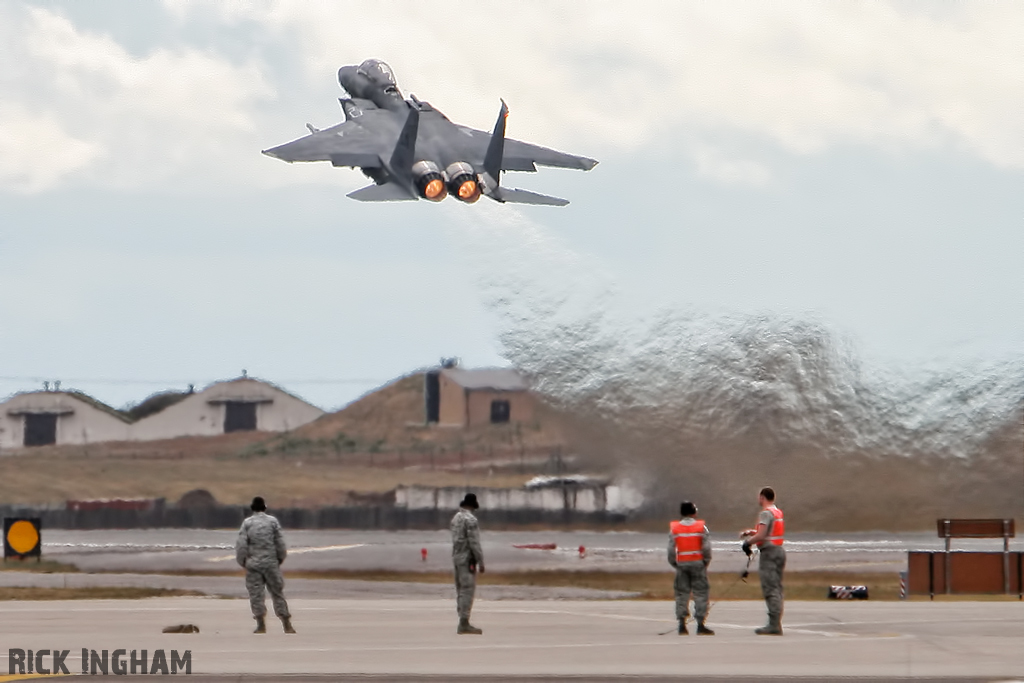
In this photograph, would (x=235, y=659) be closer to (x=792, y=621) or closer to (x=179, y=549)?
(x=792, y=621)

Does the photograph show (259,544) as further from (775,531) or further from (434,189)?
(434,189)

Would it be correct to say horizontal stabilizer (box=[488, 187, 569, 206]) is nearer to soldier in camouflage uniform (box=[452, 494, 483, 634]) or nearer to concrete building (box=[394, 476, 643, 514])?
concrete building (box=[394, 476, 643, 514])

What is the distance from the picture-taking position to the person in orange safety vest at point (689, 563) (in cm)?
2358

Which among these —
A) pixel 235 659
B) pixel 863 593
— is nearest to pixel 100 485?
pixel 863 593

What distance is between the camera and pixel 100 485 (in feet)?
140

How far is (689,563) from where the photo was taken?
2378 centimetres

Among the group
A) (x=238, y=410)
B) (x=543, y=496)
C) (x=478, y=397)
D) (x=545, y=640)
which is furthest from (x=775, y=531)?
(x=238, y=410)

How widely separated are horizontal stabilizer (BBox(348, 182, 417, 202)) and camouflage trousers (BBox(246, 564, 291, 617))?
815 inches

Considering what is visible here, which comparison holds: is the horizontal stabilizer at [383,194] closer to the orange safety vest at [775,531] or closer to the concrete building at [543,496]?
the concrete building at [543,496]

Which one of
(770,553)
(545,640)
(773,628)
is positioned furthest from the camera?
(770,553)

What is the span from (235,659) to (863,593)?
16116 mm

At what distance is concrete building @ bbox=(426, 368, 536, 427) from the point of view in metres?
38.8

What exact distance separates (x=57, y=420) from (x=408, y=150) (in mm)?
11116

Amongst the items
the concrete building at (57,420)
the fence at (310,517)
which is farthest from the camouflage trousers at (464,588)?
the concrete building at (57,420)
